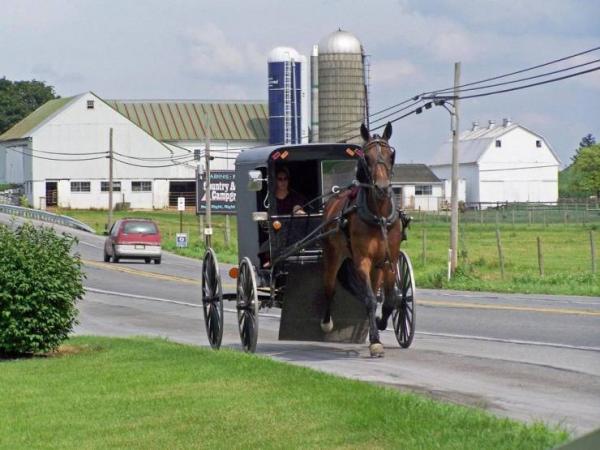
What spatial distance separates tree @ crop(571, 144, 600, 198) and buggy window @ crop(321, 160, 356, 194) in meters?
59.3

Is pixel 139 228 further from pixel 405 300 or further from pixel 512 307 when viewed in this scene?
pixel 405 300

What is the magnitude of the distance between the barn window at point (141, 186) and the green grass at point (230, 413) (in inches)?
3776

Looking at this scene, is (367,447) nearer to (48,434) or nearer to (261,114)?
(48,434)

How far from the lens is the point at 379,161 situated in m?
14.7

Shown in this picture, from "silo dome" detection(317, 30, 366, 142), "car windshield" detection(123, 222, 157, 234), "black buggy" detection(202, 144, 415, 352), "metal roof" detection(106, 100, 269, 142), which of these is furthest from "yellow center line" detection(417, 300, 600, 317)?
"metal roof" detection(106, 100, 269, 142)

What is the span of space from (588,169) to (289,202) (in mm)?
73029

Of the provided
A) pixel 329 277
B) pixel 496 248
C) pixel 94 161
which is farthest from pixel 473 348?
pixel 94 161

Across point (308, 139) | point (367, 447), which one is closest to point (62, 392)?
point (367, 447)

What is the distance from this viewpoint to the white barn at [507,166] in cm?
10756

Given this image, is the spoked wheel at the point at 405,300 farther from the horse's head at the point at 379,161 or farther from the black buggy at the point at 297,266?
the horse's head at the point at 379,161

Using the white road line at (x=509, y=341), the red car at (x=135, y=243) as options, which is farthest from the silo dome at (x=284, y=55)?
the white road line at (x=509, y=341)

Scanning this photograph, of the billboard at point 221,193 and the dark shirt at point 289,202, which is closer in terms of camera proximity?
the dark shirt at point 289,202

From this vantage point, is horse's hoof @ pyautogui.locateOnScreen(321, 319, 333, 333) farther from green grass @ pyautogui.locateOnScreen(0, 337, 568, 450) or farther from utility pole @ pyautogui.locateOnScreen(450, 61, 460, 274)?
utility pole @ pyautogui.locateOnScreen(450, 61, 460, 274)

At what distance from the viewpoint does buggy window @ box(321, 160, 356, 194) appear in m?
16.9
